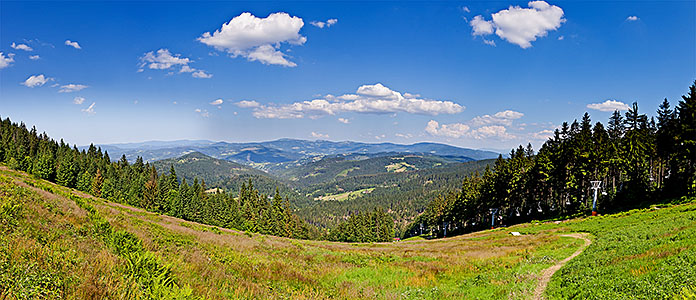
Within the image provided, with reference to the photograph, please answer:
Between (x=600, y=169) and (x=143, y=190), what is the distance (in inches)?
4305

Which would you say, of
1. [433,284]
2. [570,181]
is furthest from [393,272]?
[570,181]

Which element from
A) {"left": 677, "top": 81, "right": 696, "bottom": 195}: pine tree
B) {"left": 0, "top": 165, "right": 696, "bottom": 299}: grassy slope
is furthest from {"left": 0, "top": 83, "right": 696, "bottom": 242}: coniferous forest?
{"left": 0, "top": 165, "right": 696, "bottom": 299}: grassy slope

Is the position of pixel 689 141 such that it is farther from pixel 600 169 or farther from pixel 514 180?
pixel 514 180

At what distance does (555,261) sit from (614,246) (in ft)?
11.9

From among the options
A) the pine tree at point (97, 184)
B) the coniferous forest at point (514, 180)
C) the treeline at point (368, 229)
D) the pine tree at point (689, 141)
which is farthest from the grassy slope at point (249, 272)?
the pine tree at point (97, 184)

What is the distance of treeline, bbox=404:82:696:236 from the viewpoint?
45000 mm

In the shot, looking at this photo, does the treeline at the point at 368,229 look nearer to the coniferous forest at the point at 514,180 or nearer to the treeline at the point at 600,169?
the coniferous forest at the point at 514,180

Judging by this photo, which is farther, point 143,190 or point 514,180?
point 143,190

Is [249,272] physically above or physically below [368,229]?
above

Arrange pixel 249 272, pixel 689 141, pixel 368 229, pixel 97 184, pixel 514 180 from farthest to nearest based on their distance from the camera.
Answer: pixel 368 229, pixel 97 184, pixel 514 180, pixel 689 141, pixel 249 272

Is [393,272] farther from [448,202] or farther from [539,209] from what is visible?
[448,202]

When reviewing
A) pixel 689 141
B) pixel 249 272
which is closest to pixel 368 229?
pixel 689 141

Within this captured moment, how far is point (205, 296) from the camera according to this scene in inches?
310

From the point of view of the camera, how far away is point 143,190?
8944 centimetres
